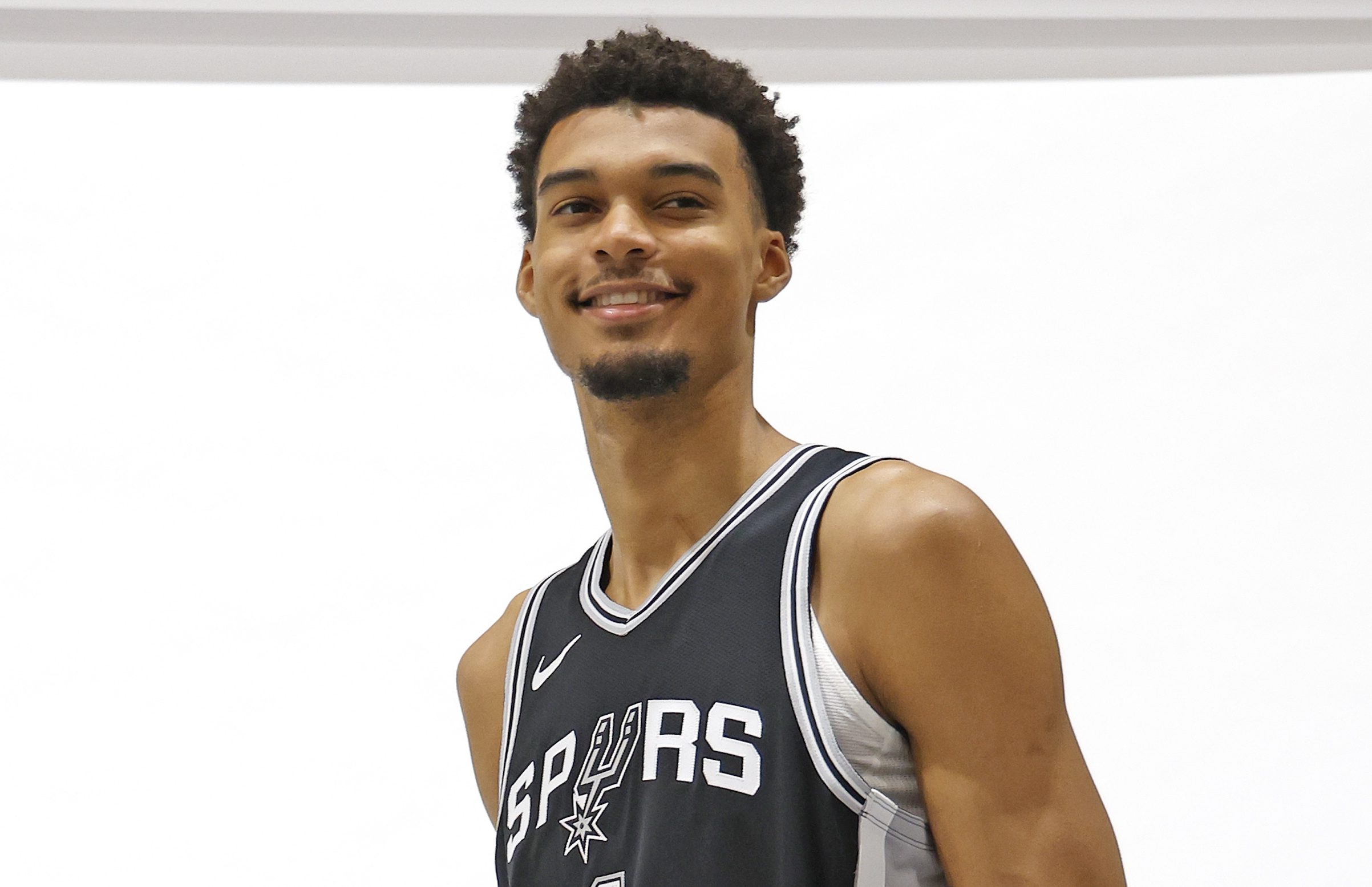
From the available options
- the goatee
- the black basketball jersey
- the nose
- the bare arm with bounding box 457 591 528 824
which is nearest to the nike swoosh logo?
the black basketball jersey

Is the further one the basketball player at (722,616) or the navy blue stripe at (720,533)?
the navy blue stripe at (720,533)

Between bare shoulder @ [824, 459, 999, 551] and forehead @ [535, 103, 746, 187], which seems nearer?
bare shoulder @ [824, 459, 999, 551]

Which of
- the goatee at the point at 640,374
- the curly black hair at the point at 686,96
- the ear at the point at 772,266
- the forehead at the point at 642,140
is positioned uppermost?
the curly black hair at the point at 686,96

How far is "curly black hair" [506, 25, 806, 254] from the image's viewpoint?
154 cm

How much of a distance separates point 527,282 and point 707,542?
1.27 ft

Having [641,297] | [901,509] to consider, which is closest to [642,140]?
[641,297]

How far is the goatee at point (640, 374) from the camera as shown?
4.62 feet

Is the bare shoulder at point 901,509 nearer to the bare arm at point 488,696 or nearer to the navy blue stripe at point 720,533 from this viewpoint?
the navy blue stripe at point 720,533

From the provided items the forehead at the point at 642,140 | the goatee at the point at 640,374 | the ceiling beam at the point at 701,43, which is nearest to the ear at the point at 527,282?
the forehead at the point at 642,140

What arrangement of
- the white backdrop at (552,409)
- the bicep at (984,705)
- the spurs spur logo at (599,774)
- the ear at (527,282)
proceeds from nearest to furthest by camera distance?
the bicep at (984,705) < the spurs spur logo at (599,774) < the ear at (527,282) < the white backdrop at (552,409)

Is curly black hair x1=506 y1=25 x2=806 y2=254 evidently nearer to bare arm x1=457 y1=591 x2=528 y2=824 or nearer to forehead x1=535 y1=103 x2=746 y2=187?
forehead x1=535 y1=103 x2=746 y2=187

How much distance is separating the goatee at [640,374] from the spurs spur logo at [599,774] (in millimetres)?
285

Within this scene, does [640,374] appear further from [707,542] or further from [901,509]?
[901,509]

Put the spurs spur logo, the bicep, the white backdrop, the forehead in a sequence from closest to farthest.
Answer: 1. the bicep
2. the spurs spur logo
3. the forehead
4. the white backdrop
